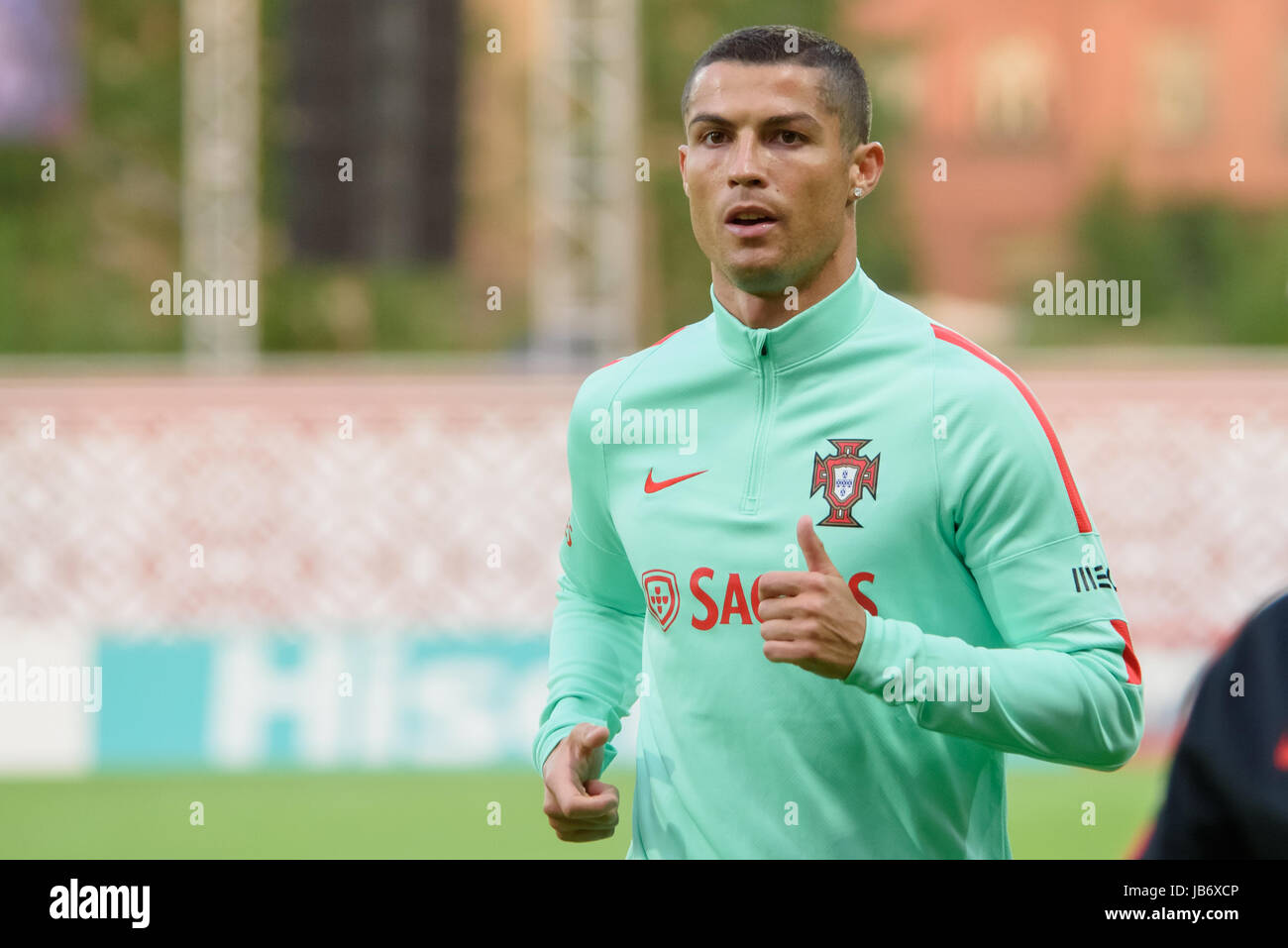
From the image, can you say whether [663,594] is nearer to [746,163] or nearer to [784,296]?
[784,296]

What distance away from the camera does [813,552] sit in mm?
2457

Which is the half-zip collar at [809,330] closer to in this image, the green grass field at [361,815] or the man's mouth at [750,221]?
the man's mouth at [750,221]

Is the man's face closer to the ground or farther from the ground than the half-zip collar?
farther from the ground

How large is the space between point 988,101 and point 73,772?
24099 mm

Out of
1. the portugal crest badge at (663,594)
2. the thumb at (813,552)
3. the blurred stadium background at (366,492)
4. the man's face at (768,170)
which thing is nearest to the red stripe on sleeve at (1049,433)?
the man's face at (768,170)

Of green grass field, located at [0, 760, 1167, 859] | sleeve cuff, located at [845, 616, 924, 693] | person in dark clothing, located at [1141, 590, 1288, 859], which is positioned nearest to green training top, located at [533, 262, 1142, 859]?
sleeve cuff, located at [845, 616, 924, 693]

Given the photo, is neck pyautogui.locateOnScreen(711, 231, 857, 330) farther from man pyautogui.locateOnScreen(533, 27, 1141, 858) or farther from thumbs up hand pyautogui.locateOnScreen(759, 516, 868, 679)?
thumbs up hand pyautogui.locateOnScreen(759, 516, 868, 679)

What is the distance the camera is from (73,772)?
9.70 meters

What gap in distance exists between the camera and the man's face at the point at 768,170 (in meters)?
2.66

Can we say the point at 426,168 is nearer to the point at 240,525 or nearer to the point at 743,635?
the point at 240,525

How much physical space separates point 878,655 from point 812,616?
0.12 metres

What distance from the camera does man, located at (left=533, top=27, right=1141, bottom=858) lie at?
249 cm

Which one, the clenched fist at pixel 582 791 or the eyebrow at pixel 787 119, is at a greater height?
the eyebrow at pixel 787 119

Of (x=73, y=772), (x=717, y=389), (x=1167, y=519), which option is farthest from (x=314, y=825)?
(x=717, y=389)
